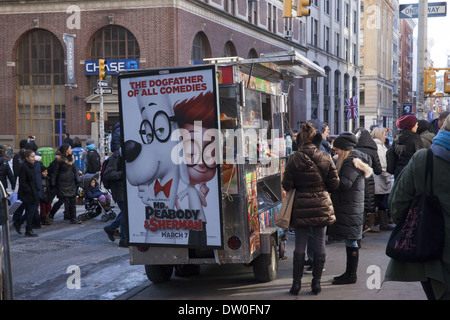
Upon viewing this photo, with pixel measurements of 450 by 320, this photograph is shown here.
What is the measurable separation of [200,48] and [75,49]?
24.4 ft

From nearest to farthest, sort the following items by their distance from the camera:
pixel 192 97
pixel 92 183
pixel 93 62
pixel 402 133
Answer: pixel 192 97
pixel 402 133
pixel 92 183
pixel 93 62

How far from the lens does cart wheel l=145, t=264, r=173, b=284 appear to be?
726cm

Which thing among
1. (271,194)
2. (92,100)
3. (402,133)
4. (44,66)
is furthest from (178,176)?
(44,66)

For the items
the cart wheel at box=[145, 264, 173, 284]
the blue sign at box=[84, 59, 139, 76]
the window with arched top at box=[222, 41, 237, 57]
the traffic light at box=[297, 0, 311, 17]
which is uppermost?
the window with arched top at box=[222, 41, 237, 57]

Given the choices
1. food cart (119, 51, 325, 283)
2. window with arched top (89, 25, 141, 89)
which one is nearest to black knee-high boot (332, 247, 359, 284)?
food cart (119, 51, 325, 283)

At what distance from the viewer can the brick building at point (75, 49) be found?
104 ft

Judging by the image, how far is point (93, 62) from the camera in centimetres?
3228

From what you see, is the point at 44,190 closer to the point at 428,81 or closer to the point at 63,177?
the point at 63,177

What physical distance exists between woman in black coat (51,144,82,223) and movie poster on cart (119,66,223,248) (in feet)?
22.5

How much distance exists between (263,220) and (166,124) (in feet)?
6.15

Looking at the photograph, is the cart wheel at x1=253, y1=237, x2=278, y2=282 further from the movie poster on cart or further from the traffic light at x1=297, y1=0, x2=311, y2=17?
the traffic light at x1=297, y1=0, x2=311, y2=17

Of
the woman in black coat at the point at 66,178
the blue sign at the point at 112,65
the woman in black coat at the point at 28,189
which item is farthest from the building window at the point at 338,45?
the woman in black coat at the point at 28,189
